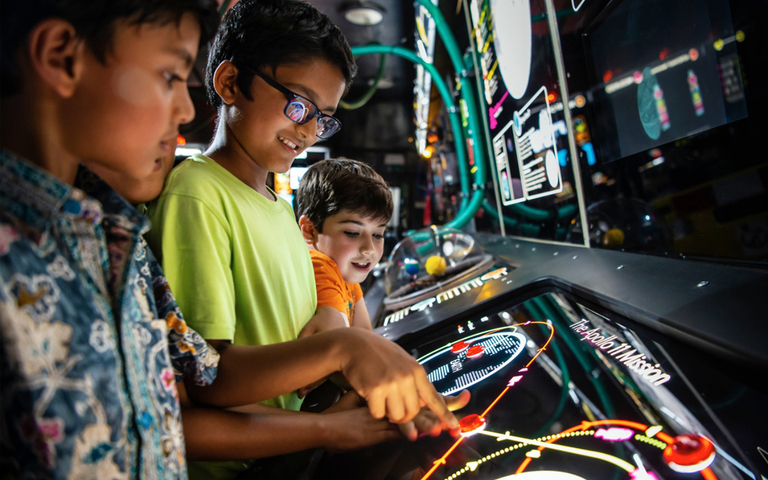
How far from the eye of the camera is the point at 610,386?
1.55 ft

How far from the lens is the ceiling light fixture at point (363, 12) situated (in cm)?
278

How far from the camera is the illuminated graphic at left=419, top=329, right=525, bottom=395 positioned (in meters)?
0.61

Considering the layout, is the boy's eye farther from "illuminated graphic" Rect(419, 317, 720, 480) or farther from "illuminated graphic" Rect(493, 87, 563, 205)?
"illuminated graphic" Rect(493, 87, 563, 205)

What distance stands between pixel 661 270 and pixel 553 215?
0.63 m

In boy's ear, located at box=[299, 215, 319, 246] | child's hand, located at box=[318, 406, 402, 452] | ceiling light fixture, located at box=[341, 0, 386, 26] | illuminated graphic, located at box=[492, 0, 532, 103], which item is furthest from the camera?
ceiling light fixture, located at box=[341, 0, 386, 26]

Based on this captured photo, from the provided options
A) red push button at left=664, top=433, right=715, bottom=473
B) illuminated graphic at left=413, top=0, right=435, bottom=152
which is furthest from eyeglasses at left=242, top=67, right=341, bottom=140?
illuminated graphic at left=413, top=0, right=435, bottom=152

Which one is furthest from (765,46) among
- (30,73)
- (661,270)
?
(30,73)

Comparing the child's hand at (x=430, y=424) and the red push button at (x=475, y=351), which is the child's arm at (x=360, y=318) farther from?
the child's hand at (x=430, y=424)

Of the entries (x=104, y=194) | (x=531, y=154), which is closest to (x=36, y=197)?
(x=104, y=194)

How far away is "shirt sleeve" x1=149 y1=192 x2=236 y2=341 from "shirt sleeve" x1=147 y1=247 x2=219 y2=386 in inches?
0.7

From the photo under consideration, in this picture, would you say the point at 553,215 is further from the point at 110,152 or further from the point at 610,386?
the point at 110,152

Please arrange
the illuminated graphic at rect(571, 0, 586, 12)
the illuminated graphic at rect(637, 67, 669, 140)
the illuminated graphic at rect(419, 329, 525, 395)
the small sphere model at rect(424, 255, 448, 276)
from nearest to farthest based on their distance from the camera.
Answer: the illuminated graphic at rect(419, 329, 525, 395)
the illuminated graphic at rect(637, 67, 669, 140)
the illuminated graphic at rect(571, 0, 586, 12)
the small sphere model at rect(424, 255, 448, 276)

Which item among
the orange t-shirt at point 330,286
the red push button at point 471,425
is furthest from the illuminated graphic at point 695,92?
the orange t-shirt at point 330,286

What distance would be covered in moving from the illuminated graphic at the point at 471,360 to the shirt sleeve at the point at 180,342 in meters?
0.32
